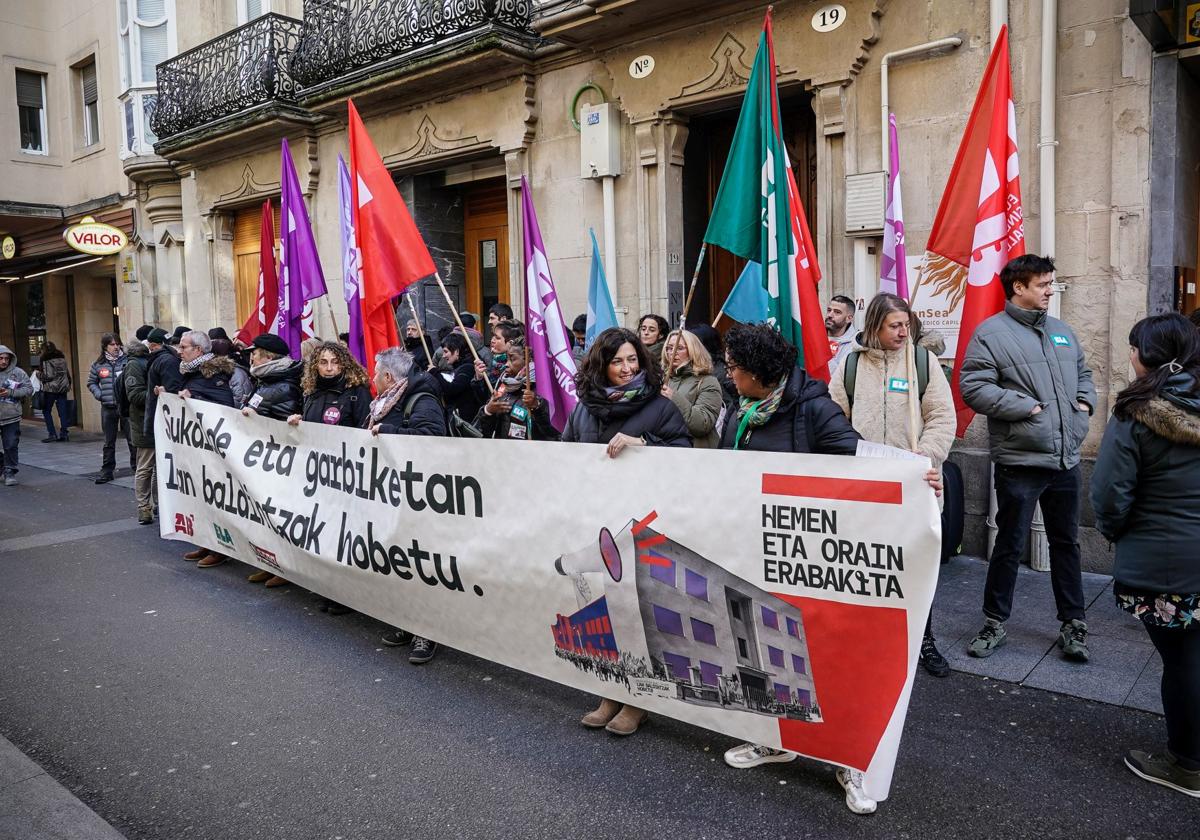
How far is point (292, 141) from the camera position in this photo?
12312mm

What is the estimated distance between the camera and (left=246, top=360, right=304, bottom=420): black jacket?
239 inches

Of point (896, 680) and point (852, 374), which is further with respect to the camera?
point (852, 374)

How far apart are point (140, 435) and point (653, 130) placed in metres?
5.70

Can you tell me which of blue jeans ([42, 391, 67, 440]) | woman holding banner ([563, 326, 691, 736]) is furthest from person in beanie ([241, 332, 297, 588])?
blue jeans ([42, 391, 67, 440])

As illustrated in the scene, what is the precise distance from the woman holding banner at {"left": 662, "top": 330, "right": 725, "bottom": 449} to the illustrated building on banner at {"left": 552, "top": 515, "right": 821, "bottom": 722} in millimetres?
1571

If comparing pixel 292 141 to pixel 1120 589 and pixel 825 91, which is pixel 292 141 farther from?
pixel 1120 589

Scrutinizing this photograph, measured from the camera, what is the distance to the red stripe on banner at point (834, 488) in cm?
294

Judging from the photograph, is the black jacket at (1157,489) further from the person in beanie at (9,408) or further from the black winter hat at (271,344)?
the person in beanie at (9,408)

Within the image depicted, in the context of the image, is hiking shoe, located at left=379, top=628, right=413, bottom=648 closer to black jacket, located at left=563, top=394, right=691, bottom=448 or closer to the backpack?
black jacket, located at left=563, top=394, right=691, bottom=448

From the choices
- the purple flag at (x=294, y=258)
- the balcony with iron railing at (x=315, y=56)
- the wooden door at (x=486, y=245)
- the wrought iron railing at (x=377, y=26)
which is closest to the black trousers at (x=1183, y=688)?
the purple flag at (x=294, y=258)

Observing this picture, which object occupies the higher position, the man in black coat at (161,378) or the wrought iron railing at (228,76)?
the wrought iron railing at (228,76)

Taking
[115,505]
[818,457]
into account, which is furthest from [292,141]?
[818,457]

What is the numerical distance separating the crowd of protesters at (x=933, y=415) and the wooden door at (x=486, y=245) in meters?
4.43

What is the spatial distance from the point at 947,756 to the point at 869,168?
5.03m
